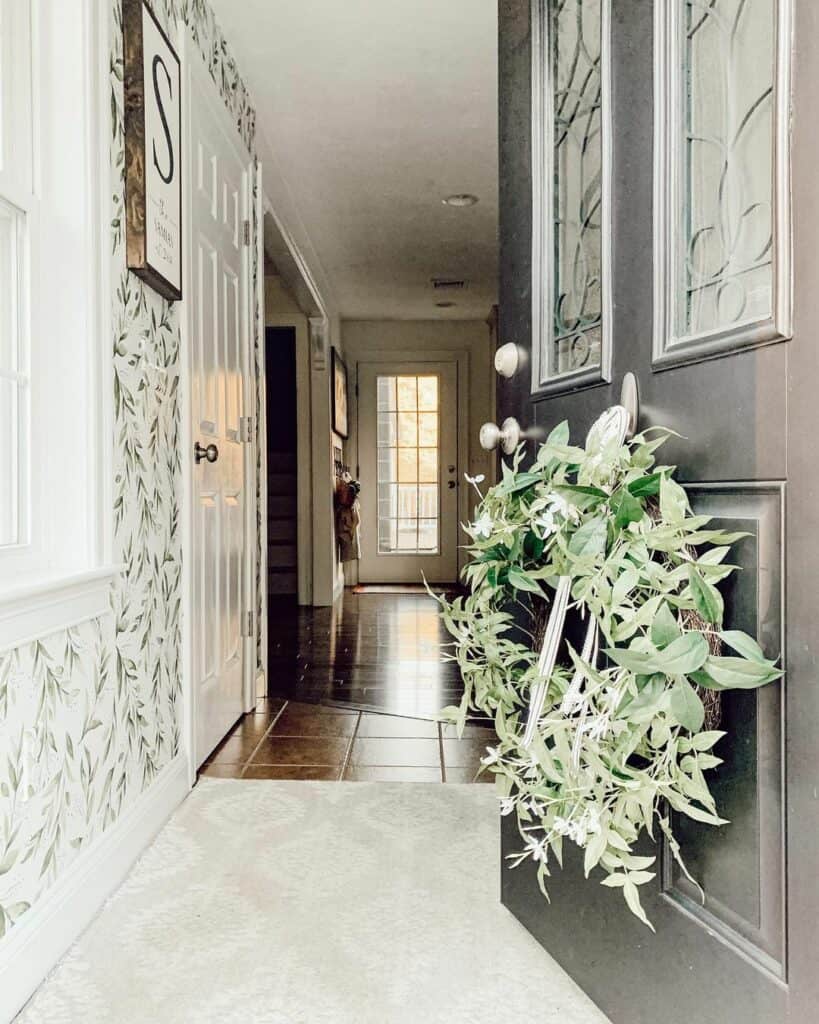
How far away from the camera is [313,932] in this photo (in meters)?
1.47

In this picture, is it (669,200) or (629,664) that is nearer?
(629,664)

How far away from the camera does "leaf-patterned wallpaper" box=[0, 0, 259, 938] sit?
1.30 meters

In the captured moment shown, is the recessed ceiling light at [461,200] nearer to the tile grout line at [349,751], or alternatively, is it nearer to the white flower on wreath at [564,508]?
the tile grout line at [349,751]

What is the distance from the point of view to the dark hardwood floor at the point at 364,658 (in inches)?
128

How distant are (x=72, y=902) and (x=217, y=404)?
61.6 inches

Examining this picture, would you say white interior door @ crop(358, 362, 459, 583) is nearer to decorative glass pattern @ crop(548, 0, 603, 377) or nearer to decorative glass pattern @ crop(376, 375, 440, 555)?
decorative glass pattern @ crop(376, 375, 440, 555)

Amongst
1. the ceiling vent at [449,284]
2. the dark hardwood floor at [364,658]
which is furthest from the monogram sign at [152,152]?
the ceiling vent at [449,284]

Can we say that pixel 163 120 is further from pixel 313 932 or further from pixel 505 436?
pixel 313 932

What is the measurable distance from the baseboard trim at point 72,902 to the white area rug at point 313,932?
0.08ft

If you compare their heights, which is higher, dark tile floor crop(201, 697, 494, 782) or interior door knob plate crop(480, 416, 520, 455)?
interior door knob plate crop(480, 416, 520, 455)

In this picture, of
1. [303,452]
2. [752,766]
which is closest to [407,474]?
[303,452]

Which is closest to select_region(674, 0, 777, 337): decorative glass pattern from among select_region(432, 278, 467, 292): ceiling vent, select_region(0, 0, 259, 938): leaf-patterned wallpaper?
select_region(0, 0, 259, 938): leaf-patterned wallpaper

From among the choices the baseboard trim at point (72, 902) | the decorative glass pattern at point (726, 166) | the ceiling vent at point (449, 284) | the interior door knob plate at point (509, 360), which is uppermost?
the ceiling vent at point (449, 284)

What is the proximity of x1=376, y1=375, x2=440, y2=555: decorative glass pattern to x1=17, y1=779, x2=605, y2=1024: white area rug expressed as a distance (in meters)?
5.54
